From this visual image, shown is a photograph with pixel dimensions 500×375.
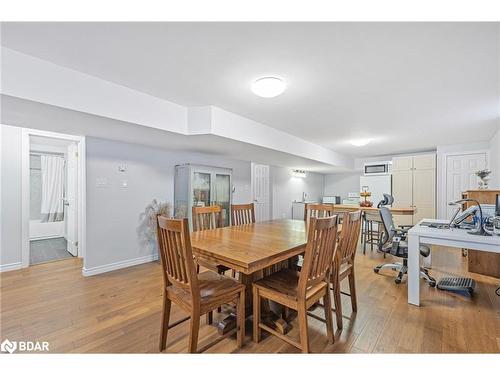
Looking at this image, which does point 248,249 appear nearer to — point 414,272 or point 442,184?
point 414,272

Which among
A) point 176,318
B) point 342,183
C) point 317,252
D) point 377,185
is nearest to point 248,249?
point 317,252

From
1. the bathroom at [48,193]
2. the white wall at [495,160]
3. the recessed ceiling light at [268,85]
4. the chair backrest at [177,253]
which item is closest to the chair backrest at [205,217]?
the chair backrest at [177,253]

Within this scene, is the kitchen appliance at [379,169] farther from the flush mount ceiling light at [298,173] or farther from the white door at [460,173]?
the flush mount ceiling light at [298,173]

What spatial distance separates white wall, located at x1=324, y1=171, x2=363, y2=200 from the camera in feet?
23.2

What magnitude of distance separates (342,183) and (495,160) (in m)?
3.69

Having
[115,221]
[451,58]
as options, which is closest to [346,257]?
[451,58]

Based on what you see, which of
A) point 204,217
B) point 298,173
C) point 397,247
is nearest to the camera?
point 204,217

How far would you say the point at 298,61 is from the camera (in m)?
1.74

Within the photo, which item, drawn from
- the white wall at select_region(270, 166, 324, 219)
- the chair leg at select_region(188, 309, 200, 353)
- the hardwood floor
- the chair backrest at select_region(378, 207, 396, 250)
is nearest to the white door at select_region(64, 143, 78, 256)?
the hardwood floor

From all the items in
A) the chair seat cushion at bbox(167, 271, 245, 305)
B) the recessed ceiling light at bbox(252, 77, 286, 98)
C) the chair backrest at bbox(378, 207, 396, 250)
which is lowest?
the chair seat cushion at bbox(167, 271, 245, 305)

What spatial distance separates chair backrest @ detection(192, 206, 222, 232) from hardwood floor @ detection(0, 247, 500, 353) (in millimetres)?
815

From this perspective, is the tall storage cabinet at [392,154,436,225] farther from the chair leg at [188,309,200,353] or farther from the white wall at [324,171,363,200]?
the chair leg at [188,309,200,353]

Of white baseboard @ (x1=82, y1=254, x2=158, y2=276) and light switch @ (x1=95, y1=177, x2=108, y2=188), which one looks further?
light switch @ (x1=95, y1=177, x2=108, y2=188)
